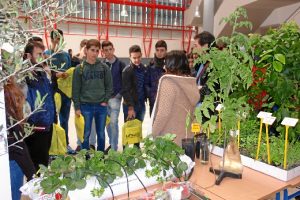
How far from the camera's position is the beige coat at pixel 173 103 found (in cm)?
192

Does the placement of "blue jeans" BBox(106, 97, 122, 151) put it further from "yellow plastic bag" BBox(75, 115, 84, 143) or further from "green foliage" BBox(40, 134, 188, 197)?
"green foliage" BBox(40, 134, 188, 197)

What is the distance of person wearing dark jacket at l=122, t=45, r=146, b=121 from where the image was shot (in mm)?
3143

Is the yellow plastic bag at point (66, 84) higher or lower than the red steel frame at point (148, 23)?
lower

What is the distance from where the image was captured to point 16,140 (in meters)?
1.52

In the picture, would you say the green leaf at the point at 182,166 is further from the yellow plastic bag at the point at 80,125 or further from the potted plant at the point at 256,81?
the yellow plastic bag at the point at 80,125

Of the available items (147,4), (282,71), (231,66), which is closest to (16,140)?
(231,66)

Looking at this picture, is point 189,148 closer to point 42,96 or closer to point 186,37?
point 42,96

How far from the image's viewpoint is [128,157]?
1.29 metres

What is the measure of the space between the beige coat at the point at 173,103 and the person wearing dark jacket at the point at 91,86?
116 centimetres

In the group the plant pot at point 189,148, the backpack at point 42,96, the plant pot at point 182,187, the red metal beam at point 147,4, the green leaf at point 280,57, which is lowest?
the plant pot at point 182,187

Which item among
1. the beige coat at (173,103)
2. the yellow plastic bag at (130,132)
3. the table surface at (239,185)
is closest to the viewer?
the table surface at (239,185)

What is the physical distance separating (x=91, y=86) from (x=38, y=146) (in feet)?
3.15

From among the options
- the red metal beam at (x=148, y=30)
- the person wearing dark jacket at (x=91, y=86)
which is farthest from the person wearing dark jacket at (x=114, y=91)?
the red metal beam at (x=148, y=30)

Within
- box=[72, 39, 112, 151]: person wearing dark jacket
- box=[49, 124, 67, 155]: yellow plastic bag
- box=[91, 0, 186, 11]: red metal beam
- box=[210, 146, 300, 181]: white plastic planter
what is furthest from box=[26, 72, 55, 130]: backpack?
box=[91, 0, 186, 11]: red metal beam
